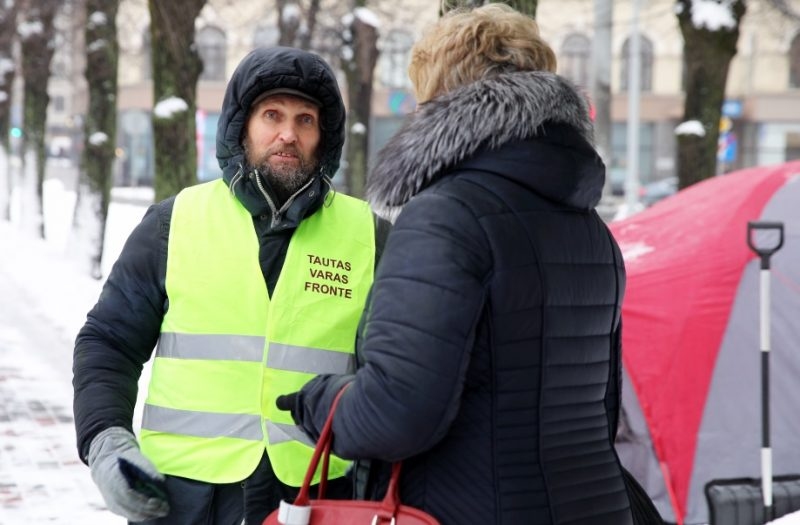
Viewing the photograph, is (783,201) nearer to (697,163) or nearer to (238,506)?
(238,506)

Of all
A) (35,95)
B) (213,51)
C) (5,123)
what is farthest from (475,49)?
(213,51)

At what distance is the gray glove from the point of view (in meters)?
2.86

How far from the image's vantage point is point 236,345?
122 inches

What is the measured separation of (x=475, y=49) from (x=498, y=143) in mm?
247

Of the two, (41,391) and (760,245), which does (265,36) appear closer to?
(41,391)

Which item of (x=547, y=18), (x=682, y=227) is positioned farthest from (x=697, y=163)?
(x=547, y=18)

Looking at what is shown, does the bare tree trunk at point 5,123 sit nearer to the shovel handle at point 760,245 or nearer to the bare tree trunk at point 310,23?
the bare tree trunk at point 310,23

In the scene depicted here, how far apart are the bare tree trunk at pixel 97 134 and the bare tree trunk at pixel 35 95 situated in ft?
14.7

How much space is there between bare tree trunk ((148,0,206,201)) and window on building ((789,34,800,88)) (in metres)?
34.2

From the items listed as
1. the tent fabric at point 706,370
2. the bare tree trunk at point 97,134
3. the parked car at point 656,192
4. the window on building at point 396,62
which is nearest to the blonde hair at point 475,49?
the tent fabric at point 706,370

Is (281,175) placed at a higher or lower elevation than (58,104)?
lower

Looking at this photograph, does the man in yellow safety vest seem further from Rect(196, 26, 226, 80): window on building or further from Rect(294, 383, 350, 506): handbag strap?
Rect(196, 26, 226, 80): window on building

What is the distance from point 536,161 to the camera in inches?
102

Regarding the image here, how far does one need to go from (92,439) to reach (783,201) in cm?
445
